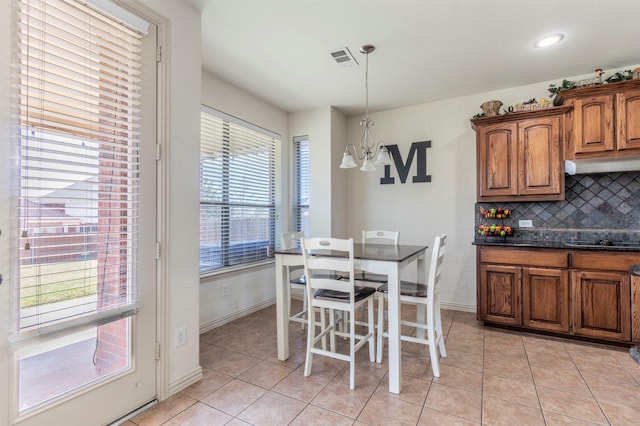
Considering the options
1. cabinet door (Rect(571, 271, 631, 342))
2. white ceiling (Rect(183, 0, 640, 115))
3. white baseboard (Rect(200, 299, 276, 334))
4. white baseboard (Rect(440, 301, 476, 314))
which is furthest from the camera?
white baseboard (Rect(440, 301, 476, 314))

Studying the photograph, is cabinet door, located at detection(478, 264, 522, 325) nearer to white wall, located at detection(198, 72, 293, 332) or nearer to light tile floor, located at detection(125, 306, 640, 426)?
light tile floor, located at detection(125, 306, 640, 426)

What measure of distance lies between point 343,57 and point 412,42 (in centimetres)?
63

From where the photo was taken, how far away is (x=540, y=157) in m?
3.17

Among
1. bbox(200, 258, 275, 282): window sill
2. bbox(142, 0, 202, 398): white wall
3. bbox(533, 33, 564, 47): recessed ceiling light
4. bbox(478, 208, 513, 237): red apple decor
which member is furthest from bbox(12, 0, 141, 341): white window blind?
bbox(478, 208, 513, 237): red apple decor

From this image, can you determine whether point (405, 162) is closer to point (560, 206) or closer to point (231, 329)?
point (560, 206)

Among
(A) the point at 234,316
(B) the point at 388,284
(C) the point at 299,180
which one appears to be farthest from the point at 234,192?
(B) the point at 388,284

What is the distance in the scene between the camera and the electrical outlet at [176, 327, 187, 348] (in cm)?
209

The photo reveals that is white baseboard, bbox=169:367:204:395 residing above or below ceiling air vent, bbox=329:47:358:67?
below

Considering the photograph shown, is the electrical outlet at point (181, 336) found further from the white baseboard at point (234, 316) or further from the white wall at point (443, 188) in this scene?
the white wall at point (443, 188)

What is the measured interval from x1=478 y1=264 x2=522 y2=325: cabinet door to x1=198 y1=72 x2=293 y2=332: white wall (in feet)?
8.36

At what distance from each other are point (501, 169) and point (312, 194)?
2303 millimetres

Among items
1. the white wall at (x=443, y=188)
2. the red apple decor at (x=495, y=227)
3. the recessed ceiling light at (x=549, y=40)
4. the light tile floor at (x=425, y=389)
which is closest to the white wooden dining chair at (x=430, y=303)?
the light tile floor at (x=425, y=389)

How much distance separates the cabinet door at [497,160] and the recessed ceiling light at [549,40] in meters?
0.80

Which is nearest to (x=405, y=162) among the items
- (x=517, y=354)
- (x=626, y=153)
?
(x=626, y=153)
